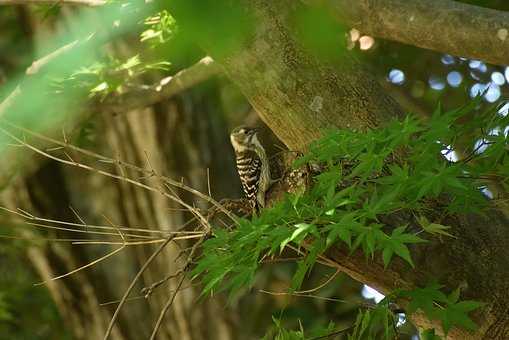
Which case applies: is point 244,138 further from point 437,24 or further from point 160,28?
point 437,24

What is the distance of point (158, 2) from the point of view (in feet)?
10.3

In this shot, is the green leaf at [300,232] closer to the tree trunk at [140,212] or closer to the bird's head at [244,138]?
the bird's head at [244,138]

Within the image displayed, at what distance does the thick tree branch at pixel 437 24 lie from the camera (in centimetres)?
322

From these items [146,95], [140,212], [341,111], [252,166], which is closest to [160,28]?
[146,95]

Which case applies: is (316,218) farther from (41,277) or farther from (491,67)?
(41,277)

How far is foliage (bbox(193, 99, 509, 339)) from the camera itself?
278cm

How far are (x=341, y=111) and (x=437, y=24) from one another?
52 cm

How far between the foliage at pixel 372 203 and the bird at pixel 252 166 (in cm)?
80

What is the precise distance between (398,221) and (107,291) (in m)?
3.56

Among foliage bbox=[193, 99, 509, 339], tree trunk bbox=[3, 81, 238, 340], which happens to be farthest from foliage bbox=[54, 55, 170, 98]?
foliage bbox=[193, 99, 509, 339]

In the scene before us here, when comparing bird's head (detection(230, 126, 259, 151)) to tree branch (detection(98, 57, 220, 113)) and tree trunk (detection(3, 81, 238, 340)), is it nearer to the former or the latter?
tree branch (detection(98, 57, 220, 113))

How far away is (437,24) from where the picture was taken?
11.0ft

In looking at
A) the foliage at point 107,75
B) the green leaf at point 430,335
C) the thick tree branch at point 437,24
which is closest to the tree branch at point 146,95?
the foliage at point 107,75

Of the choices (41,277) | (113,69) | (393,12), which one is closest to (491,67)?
(113,69)
